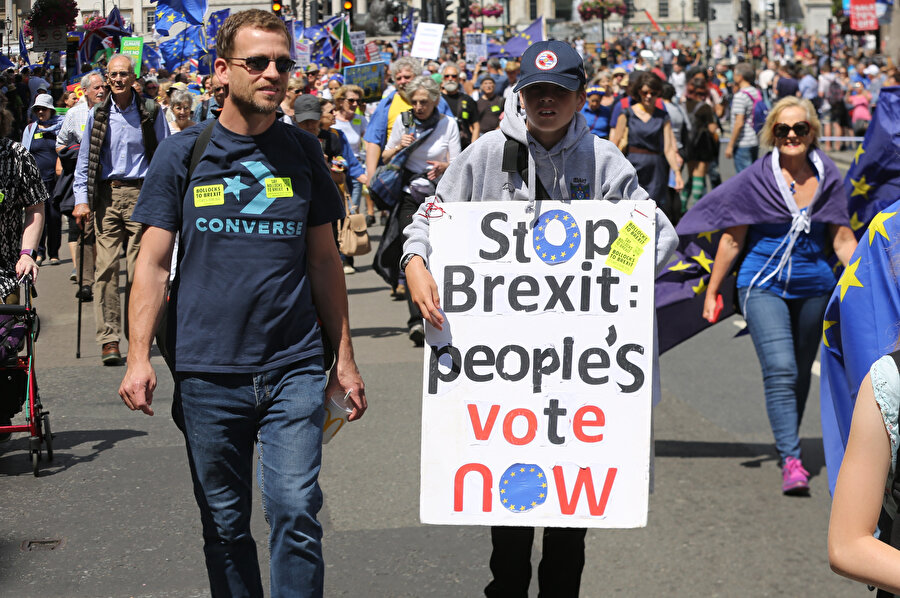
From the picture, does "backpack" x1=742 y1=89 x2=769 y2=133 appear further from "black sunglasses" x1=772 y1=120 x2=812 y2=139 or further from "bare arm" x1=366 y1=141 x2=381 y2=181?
"black sunglasses" x1=772 y1=120 x2=812 y2=139

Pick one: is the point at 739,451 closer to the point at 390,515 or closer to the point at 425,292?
the point at 390,515

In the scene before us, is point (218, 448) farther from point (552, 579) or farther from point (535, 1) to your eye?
point (535, 1)

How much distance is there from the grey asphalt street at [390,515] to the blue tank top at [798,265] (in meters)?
0.93

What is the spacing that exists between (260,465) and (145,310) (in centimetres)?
55

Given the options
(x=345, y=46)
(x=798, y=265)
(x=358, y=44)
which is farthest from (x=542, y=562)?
(x=345, y=46)

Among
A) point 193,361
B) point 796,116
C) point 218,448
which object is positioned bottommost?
point 218,448

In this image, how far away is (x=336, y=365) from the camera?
409 cm

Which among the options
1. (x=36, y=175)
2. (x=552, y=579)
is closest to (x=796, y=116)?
(x=552, y=579)

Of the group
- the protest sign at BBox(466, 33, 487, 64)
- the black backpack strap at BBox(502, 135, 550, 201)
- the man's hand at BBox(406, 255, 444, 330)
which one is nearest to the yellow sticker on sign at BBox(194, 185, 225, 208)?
the man's hand at BBox(406, 255, 444, 330)

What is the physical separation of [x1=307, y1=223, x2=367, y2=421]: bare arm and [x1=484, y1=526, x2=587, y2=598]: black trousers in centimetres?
62

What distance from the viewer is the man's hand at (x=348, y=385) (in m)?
4.04

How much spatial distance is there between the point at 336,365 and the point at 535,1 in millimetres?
144369

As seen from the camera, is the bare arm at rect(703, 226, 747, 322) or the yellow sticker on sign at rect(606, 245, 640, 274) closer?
the yellow sticker on sign at rect(606, 245, 640, 274)

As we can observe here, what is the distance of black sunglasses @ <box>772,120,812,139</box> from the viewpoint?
21.2ft
